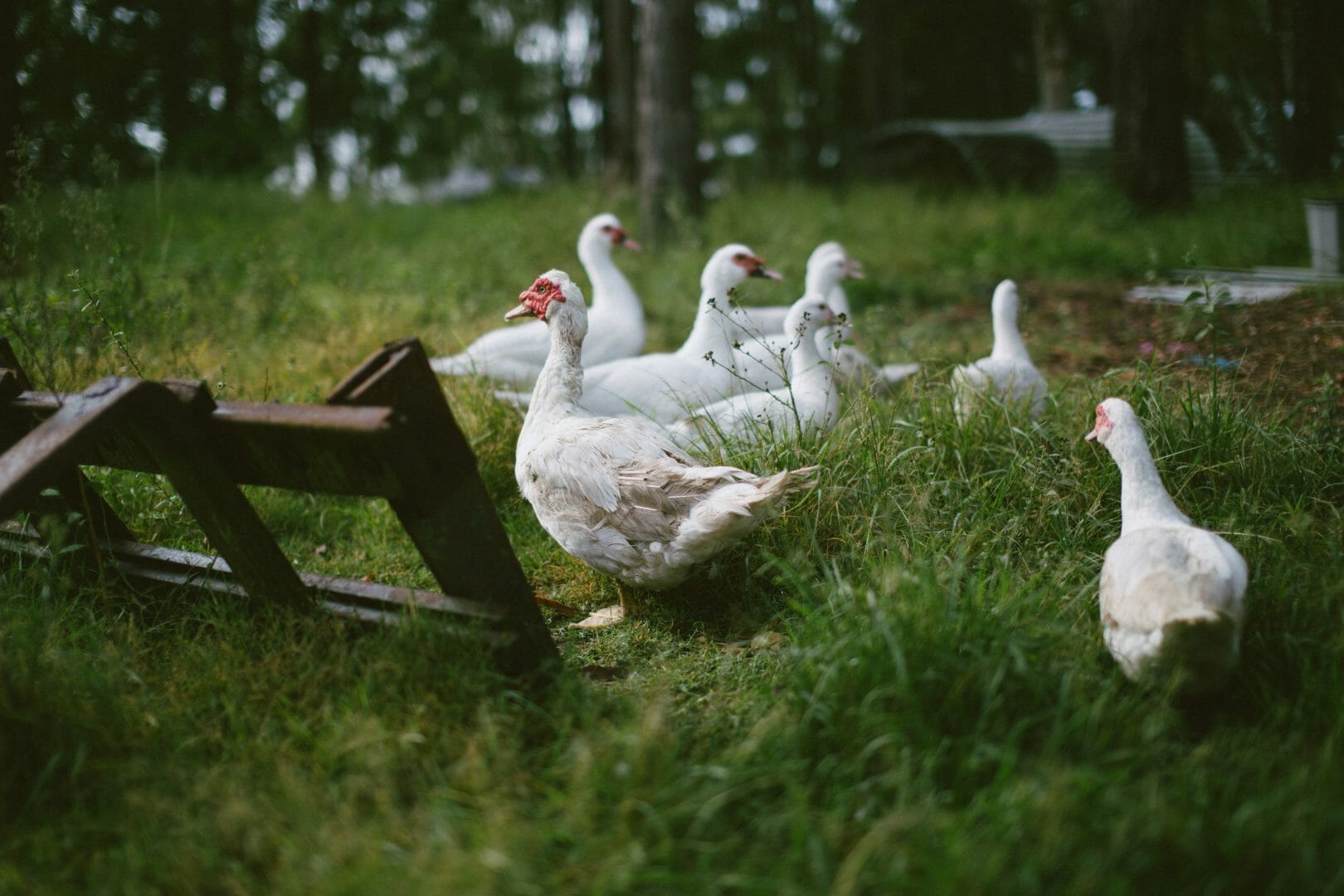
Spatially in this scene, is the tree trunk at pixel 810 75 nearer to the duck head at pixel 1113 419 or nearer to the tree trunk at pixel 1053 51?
the tree trunk at pixel 1053 51

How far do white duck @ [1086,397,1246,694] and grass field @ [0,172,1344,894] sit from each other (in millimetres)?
97

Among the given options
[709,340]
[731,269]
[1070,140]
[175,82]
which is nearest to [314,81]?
[175,82]

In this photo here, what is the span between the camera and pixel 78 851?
1.97 meters

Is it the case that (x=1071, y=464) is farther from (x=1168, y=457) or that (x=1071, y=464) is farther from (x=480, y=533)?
(x=480, y=533)

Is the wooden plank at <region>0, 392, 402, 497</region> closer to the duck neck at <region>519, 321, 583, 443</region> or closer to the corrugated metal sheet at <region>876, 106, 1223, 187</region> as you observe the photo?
the duck neck at <region>519, 321, 583, 443</region>

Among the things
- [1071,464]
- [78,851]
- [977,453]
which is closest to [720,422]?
[977,453]

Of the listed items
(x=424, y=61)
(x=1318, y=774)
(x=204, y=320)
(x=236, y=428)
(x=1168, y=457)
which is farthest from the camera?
(x=424, y=61)

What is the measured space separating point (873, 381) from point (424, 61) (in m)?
26.3

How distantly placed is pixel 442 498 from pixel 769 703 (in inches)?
38.6

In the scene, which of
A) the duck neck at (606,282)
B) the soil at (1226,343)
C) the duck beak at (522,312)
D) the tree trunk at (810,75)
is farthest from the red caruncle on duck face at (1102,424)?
the tree trunk at (810,75)

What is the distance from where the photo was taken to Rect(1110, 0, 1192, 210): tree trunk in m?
8.81

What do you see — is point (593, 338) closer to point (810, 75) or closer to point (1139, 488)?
point (1139, 488)

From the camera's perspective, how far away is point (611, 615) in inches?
124

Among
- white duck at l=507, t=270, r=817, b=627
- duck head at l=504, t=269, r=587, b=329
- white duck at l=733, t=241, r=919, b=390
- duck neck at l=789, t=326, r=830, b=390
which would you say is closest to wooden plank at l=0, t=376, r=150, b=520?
white duck at l=507, t=270, r=817, b=627
